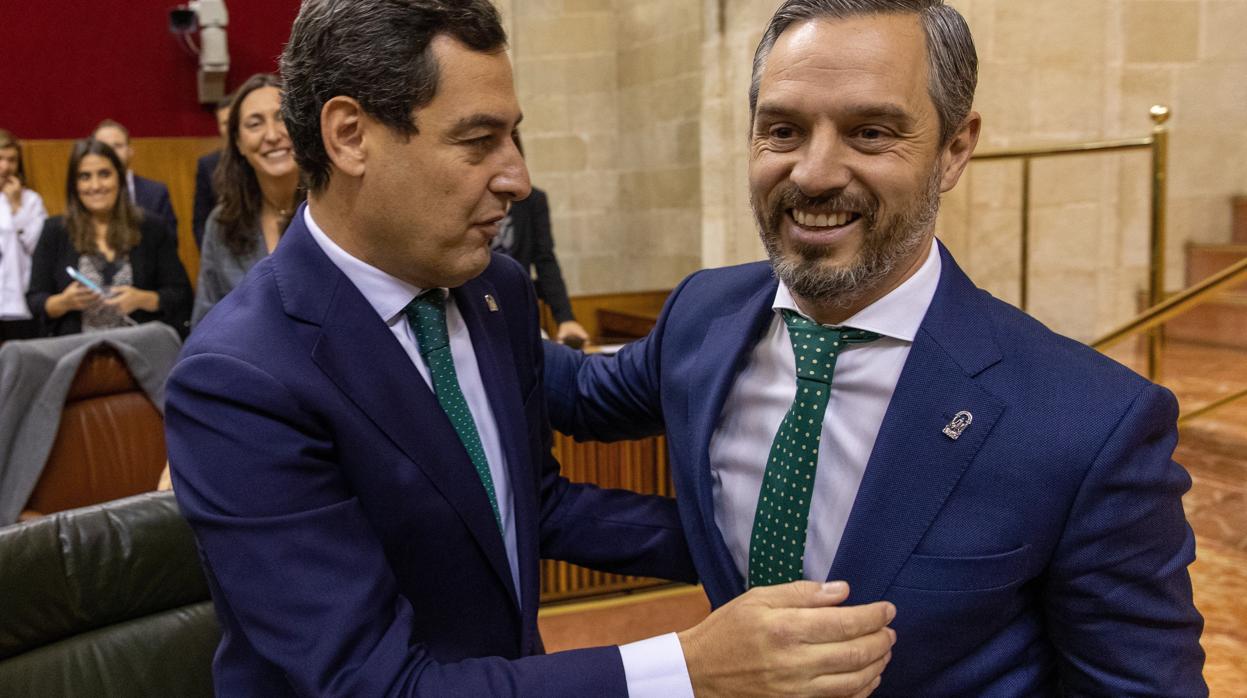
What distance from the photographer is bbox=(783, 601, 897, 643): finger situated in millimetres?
1108

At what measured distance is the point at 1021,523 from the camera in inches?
47.0

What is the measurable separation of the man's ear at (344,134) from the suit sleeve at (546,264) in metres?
3.01

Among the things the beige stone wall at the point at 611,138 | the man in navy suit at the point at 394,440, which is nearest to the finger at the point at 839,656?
the man in navy suit at the point at 394,440

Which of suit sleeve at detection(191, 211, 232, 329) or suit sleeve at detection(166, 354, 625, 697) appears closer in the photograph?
suit sleeve at detection(166, 354, 625, 697)

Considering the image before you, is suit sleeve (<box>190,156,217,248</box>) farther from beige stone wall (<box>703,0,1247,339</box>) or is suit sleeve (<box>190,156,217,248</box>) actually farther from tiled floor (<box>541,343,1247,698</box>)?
beige stone wall (<box>703,0,1247,339</box>)

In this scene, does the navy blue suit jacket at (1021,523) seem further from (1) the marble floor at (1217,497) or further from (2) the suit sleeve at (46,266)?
(2) the suit sleeve at (46,266)

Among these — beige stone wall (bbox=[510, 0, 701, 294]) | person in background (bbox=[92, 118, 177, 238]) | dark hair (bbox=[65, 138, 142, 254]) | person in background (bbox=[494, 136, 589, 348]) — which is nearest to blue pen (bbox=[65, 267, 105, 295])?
dark hair (bbox=[65, 138, 142, 254])

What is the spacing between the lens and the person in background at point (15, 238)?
474cm

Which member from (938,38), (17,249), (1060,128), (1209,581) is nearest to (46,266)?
(17,249)

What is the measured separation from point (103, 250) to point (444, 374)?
3057 mm

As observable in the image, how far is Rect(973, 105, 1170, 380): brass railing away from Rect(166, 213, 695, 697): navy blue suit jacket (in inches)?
128

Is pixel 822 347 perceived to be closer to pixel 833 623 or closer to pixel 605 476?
pixel 833 623

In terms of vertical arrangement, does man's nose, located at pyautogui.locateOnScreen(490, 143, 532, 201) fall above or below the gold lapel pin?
above

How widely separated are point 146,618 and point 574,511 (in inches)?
25.7
